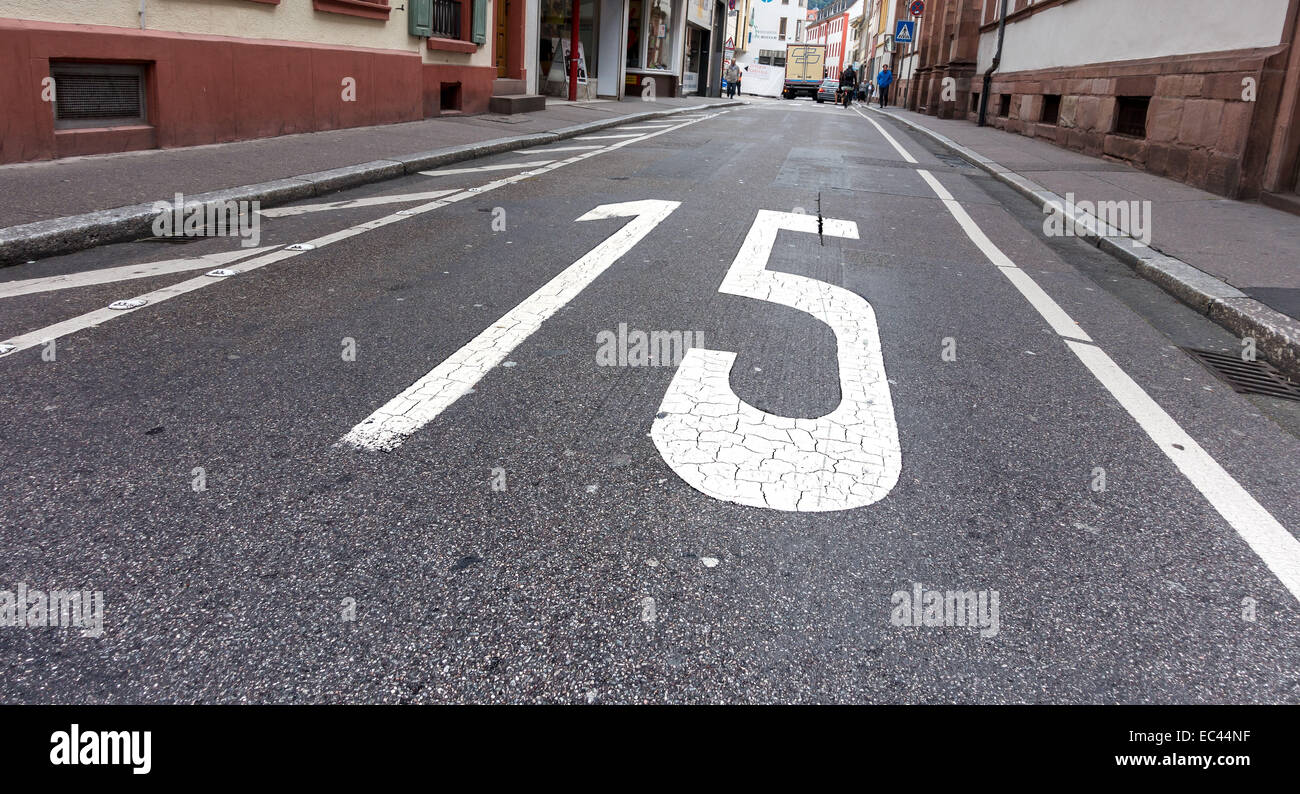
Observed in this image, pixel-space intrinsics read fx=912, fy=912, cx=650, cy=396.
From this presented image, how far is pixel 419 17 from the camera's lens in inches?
562

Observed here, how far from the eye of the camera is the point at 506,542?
255cm

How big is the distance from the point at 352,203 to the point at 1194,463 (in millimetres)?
6776

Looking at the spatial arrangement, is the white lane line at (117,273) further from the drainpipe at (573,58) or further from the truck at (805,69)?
the truck at (805,69)

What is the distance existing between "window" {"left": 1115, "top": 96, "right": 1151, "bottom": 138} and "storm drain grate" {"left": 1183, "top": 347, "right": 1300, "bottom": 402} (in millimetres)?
9770

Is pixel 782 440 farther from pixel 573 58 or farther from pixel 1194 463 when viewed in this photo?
pixel 573 58

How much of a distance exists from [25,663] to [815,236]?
625 cm

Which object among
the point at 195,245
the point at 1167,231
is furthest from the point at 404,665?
the point at 1167,231

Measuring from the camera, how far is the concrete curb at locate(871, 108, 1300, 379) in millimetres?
4918

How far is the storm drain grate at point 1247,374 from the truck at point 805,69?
6453 cm

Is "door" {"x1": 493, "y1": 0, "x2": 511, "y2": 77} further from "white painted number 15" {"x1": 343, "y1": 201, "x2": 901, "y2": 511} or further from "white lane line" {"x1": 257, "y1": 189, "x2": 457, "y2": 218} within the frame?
"white painted number 15" {"x1": 343, "y1": 201, "x2": 901, "y2": 511}

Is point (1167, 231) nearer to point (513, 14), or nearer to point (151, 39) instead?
point (151, 39)

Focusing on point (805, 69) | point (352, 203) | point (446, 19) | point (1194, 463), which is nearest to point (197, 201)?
point (352, 203)

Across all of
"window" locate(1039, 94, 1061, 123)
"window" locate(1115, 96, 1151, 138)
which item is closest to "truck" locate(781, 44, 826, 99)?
"window" locate(1039, 94, 1061, 123)

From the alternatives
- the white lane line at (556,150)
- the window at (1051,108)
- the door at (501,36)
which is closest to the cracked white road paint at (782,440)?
the white lane line at (556,150)
